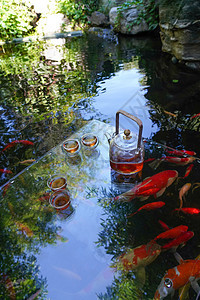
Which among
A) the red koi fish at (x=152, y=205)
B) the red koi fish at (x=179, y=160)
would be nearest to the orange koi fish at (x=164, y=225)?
the red koi fish at (x=152, y=205)

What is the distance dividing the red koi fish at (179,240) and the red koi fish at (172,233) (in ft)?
0.06

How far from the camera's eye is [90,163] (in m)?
1.79

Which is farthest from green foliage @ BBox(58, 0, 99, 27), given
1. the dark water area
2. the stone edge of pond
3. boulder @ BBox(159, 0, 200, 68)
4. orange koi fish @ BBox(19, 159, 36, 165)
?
orange koi fish @ BBox(19, 159, 36, 165)

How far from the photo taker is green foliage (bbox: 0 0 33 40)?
22.9 feet

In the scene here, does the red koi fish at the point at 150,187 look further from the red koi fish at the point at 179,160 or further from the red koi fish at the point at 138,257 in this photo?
the red koi fish at the point at 138,257

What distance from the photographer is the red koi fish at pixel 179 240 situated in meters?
1.22

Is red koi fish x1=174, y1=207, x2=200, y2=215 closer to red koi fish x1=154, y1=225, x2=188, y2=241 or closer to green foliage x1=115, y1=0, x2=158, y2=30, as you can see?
red koi fish x1=154, y1=225, x2=188, y2=241

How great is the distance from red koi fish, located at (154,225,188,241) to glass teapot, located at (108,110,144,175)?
48 centimetres

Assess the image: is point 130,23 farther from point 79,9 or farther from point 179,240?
point 179,240

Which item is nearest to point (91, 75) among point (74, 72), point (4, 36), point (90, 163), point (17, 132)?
point (74, 72)

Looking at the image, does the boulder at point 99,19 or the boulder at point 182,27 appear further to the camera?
the boulder at point 99,19

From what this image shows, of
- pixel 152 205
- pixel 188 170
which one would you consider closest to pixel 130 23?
pixel 188 170

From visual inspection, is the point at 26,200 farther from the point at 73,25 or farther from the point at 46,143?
the point at 73,25

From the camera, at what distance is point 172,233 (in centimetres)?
126
